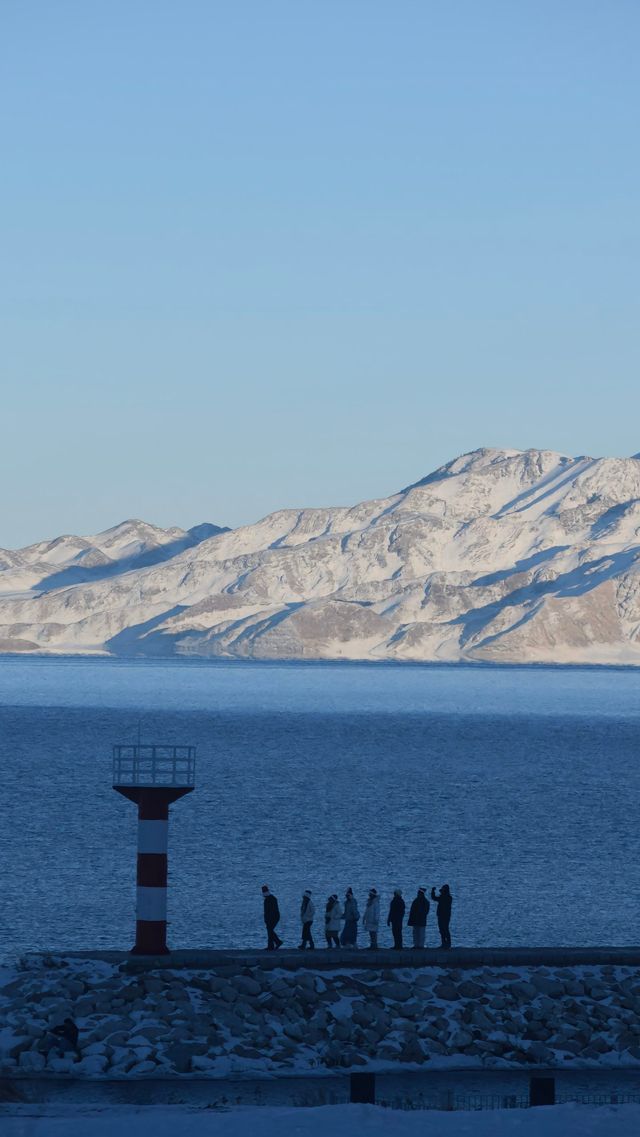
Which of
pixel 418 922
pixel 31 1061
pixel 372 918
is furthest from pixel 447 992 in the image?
pixel 31 1061

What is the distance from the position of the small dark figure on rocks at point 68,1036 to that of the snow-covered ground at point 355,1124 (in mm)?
5628

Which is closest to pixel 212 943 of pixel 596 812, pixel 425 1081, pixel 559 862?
pixel 425 1081

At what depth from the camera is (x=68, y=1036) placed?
31875 millimetres

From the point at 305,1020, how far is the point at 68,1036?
4294 mm

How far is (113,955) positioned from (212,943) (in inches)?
421

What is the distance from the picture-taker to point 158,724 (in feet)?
534

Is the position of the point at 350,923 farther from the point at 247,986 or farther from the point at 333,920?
the point at 247,986

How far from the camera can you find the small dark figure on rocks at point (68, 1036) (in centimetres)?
3178

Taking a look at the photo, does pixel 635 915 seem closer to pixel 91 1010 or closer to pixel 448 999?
pixel 448 999

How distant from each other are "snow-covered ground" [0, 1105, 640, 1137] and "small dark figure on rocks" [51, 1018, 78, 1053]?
5628 mm

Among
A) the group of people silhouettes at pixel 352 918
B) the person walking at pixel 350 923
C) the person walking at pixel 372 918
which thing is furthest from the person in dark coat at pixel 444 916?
the person walking at pixel 350 923

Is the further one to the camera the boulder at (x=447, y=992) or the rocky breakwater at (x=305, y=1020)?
the boulder at (x=447, y=992)

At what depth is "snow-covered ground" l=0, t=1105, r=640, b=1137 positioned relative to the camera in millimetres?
24141

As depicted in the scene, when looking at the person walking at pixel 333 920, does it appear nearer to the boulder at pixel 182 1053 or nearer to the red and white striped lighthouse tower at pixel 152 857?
the red and white striped lighthouse tower at pixel 152 857
